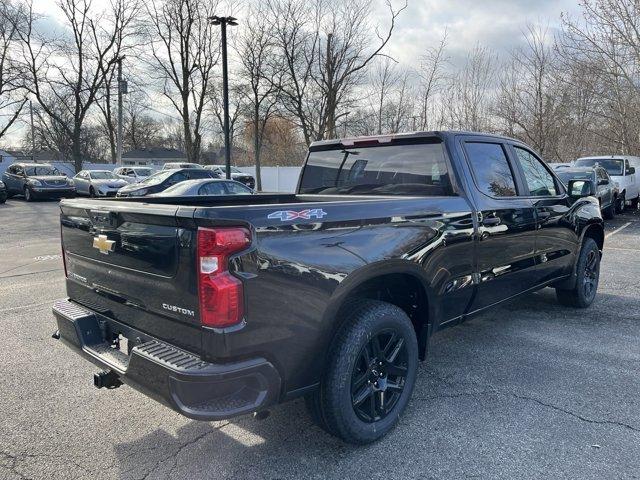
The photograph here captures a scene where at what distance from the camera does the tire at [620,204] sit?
55.5ft

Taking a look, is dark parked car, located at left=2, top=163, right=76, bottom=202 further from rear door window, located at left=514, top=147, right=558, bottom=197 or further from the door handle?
the door handle

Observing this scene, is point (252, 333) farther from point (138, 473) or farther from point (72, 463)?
point (72, 463)

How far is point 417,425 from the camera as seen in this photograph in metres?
3.15

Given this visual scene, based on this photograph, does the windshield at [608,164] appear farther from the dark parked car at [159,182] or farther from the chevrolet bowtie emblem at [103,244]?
the chevrolet bowtie emblem at [103,244]

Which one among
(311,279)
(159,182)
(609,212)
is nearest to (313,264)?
(311,279)

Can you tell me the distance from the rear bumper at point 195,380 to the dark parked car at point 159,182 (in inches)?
531

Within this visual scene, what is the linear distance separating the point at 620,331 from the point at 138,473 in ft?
15.4

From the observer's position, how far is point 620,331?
493 centimetres

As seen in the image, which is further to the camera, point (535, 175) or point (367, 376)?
point (535, 175)

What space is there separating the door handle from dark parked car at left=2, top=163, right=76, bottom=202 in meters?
24.4

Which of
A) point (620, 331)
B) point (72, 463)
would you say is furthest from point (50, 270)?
point (620, 331)

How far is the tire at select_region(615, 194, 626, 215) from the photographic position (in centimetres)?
1692

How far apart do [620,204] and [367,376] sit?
1795 cm

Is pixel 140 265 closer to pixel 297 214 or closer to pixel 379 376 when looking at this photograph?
pixel 297 214
